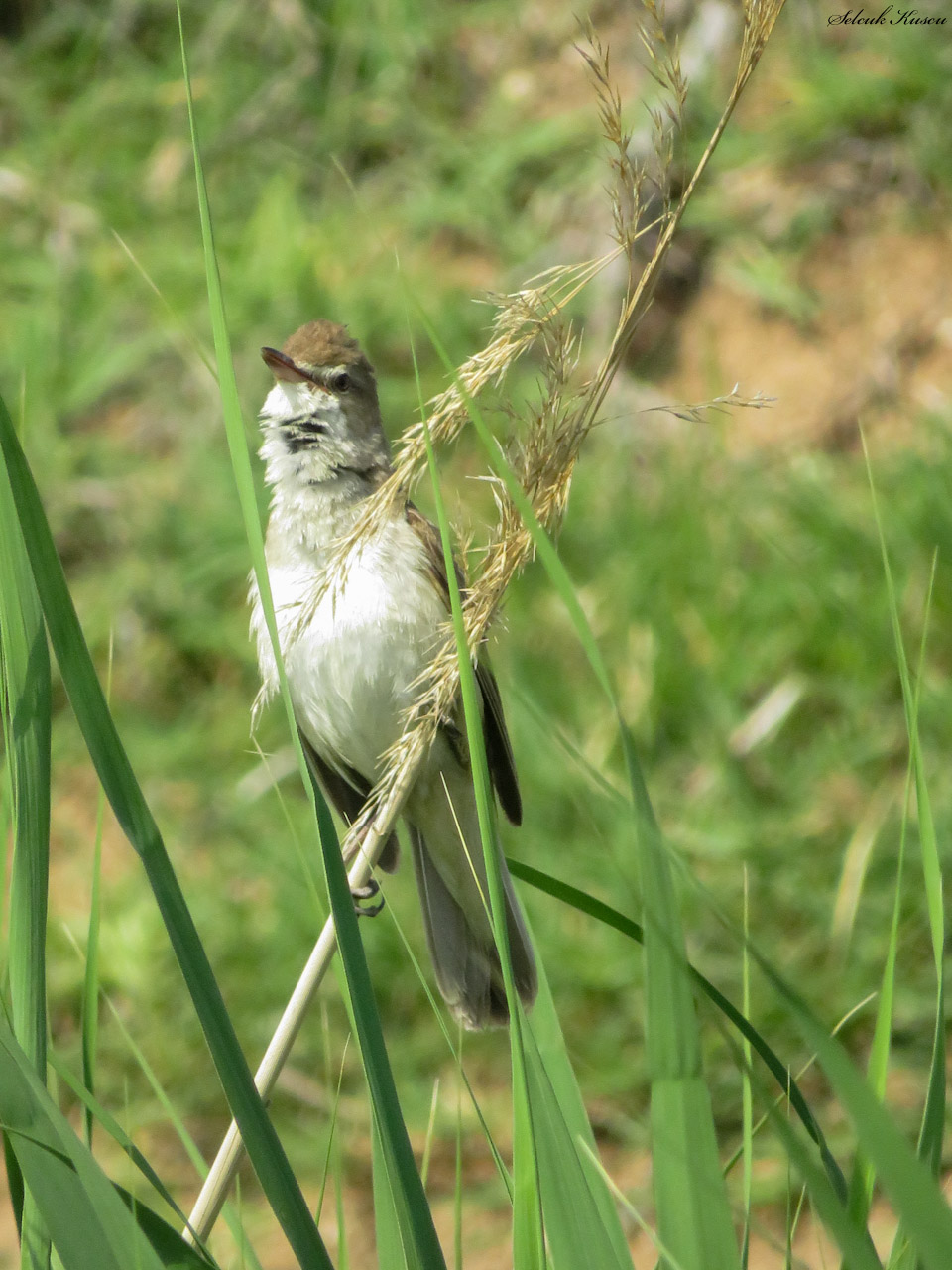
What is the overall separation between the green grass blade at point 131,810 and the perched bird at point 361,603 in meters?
1.32

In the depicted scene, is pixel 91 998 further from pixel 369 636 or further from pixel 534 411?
pixel 369 636

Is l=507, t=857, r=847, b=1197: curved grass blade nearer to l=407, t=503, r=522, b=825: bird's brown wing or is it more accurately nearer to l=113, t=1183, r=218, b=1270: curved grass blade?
l=113, t=1183, r=218, b=1270: curved grass blade

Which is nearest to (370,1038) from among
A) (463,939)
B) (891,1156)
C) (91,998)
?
(91,998)

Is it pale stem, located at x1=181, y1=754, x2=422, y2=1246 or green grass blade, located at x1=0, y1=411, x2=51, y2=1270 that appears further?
pale stem, located at x1=181, y1=754, x2=422, y2=1246

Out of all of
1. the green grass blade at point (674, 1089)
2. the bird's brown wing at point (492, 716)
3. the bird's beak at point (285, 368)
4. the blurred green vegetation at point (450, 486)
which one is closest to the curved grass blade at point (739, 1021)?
the green grass blade at point (674, 1089)

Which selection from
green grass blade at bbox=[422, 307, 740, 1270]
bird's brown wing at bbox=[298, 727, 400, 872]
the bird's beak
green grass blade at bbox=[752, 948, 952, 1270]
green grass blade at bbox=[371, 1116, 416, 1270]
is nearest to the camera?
green grass blade at bbox=[752, 948, 952, 1270]

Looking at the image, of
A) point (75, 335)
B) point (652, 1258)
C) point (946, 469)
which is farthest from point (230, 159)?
point (652, 1258)

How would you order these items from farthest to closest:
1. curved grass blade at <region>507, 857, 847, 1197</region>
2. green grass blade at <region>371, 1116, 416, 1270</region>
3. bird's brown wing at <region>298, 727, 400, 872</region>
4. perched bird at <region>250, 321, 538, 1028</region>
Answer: bird's brown wing at <region>298, 727, 400, 872</region>, perched bird at <region>250, 321, 538, 1028</region>, green grass blade at <region>371, 1116, 416, 1270</region>, curved grass blade at <region>507, 857, 847, 1197</region>

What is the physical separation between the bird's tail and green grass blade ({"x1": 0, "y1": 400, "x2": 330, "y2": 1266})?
1105mm

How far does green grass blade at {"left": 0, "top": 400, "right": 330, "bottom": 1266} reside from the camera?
1.24m

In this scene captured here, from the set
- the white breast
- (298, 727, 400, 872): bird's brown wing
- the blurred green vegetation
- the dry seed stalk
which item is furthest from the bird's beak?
the dry seed stalk

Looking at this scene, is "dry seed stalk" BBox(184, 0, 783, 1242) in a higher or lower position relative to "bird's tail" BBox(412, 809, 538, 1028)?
higher

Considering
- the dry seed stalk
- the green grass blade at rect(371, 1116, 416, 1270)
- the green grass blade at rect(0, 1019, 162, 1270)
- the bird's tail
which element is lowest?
the bird's tail

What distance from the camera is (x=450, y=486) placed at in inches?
183
